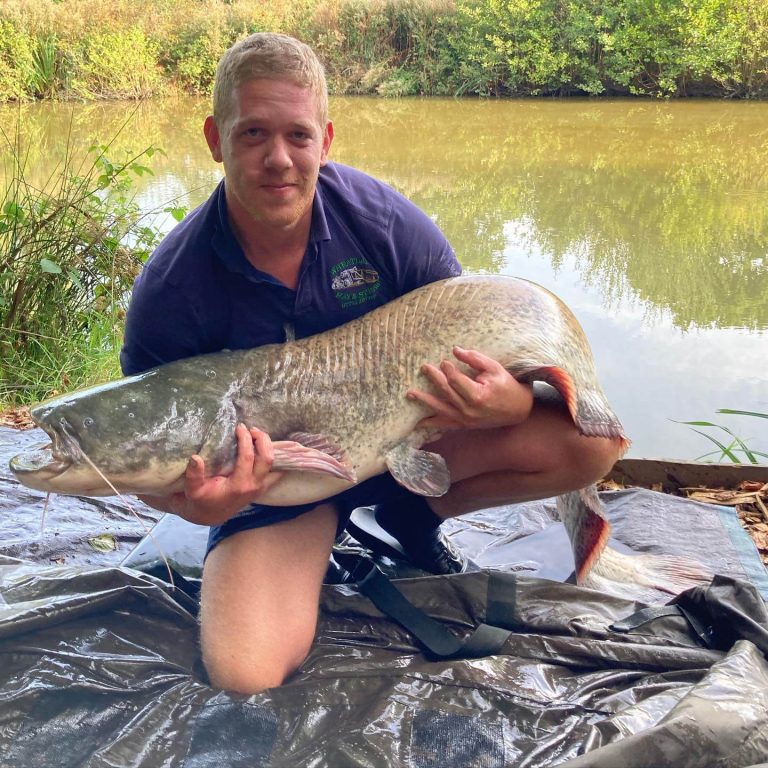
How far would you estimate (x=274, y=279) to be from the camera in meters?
1.78

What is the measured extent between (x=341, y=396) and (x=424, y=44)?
1536cm

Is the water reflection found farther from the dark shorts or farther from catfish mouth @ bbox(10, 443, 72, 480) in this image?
catfish mouth @ bbox(10, 443, 72, 480)

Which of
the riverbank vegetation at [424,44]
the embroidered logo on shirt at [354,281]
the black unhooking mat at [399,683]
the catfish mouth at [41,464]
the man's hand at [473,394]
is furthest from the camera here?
the riverbank vegetation at [424,44]

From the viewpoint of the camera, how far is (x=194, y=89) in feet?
51.9

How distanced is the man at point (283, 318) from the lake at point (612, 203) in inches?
72.9

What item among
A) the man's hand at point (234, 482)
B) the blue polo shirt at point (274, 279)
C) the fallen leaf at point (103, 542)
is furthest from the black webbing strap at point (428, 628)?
the fallen leaf at point (103, 542)

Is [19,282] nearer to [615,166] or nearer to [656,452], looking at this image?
[656,452]

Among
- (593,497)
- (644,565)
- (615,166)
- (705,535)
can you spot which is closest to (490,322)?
(593,497)

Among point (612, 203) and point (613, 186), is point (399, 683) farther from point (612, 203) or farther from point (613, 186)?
point (613, 186)

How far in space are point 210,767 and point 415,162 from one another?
913 cm

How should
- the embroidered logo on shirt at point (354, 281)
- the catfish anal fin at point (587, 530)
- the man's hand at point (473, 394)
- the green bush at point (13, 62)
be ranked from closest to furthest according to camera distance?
the man's hand at point (473, 394) → the embroidered logo on shirt at point (354, 281) → the catfish anal fin at point (587, 530) → the green bush at point (13, 62)

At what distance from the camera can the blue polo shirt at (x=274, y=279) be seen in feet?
5.78

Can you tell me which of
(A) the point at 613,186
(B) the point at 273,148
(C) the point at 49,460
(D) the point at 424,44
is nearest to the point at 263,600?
(C) the point at 49,460

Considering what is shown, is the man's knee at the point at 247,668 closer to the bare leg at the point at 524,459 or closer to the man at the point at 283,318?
the man at the point at 283,318
